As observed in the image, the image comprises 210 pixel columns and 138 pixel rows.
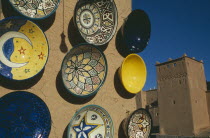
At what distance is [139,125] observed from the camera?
249 cm

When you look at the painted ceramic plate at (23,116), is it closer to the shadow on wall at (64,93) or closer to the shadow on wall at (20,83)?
the shadow on wall at (20,83)

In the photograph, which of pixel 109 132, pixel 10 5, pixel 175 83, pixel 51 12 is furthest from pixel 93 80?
pixel 175 83

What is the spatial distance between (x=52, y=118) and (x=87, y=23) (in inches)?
44.6

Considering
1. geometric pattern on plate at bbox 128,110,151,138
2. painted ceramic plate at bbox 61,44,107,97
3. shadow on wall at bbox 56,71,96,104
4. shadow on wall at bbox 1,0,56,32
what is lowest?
geometric pattern on plate at bbox 128,110,151,138

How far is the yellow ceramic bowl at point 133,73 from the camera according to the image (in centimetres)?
255

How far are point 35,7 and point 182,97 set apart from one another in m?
16.0

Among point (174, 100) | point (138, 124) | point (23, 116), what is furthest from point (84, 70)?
point (174, 100)

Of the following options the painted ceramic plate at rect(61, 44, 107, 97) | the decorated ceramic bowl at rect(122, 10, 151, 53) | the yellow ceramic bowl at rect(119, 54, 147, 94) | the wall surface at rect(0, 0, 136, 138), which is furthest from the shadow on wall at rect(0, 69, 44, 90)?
the decorated ceramic bowl at rect(122, 10, 151, 53)

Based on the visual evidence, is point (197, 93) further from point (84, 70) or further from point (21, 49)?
point (21, 49)

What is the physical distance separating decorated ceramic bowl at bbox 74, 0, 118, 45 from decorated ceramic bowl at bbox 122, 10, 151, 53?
235 millimetres

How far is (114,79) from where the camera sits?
2600 millimetres

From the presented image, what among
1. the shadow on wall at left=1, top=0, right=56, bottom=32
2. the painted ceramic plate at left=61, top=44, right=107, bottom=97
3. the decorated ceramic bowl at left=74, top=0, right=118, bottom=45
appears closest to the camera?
the shadow on wall at left=1, top=0, right=56, bottom=32

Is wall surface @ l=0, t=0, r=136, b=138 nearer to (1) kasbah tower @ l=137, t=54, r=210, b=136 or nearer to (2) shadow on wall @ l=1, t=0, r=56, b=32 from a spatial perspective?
(2) shadow on wall @ l=1, t=0, r=56, b=32

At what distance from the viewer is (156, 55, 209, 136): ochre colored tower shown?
15.8 meters
